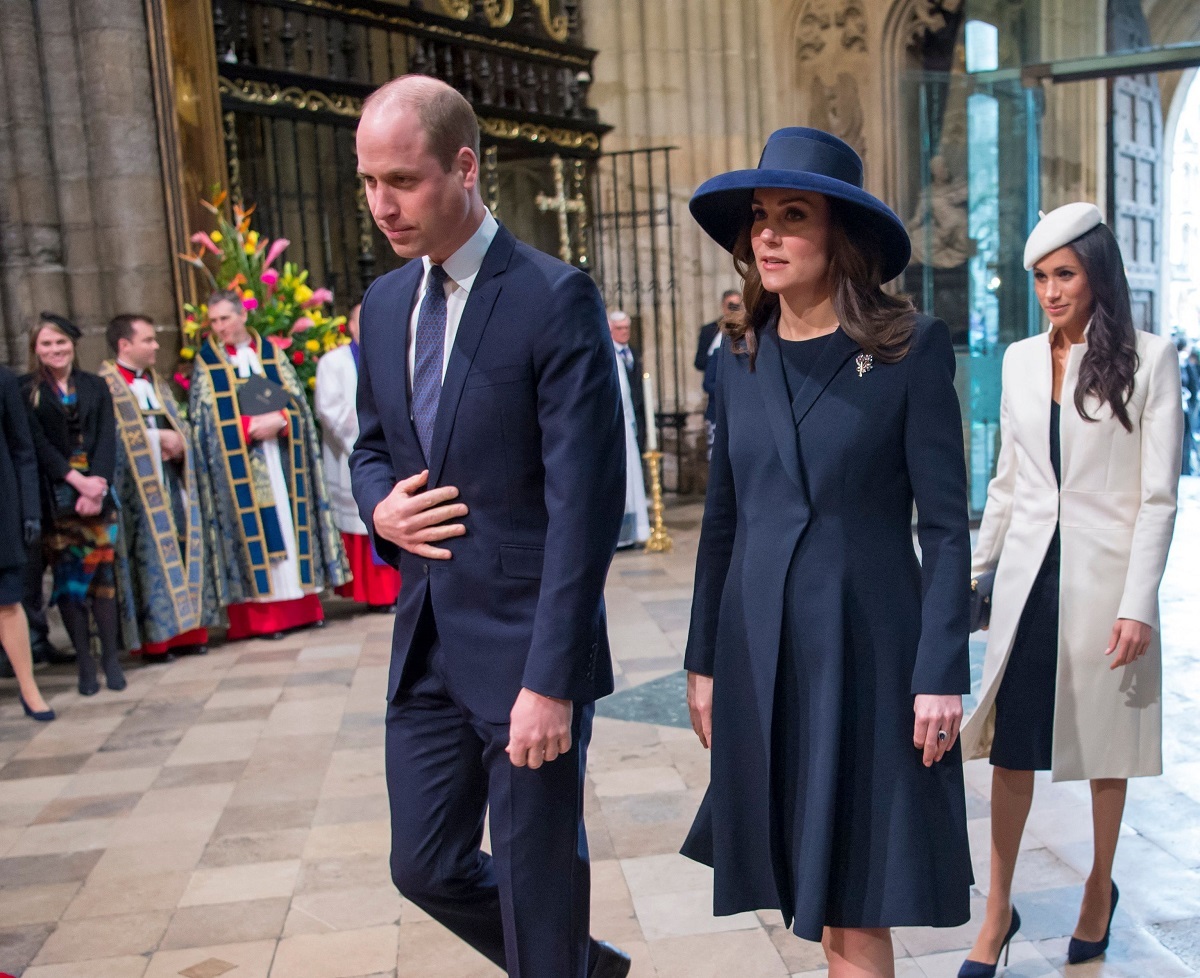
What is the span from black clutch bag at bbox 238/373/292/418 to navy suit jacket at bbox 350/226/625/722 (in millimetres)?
4854

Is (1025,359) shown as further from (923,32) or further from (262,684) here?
(923,32)

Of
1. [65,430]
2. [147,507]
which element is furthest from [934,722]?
[147,507]

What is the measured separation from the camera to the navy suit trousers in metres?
2.12

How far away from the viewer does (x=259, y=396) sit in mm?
6785

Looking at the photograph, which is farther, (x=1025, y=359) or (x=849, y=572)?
(x=1025, y=359)

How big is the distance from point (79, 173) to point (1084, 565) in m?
6.35

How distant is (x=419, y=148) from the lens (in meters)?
1.96

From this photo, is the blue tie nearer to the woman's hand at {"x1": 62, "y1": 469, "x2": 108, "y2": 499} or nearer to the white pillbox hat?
the white pillbox hat

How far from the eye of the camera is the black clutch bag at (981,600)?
9.46 feet

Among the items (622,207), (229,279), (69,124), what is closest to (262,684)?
(229,279)

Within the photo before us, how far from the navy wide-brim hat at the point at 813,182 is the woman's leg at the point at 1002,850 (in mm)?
1274

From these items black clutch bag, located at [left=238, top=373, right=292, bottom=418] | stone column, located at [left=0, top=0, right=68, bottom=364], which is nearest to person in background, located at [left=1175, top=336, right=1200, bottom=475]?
black clutch bag, located at [left=238, top=373, right=292, bottom=418]

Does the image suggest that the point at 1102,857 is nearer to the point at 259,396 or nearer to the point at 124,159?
the point at 259,396

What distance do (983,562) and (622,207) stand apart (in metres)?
8.92
